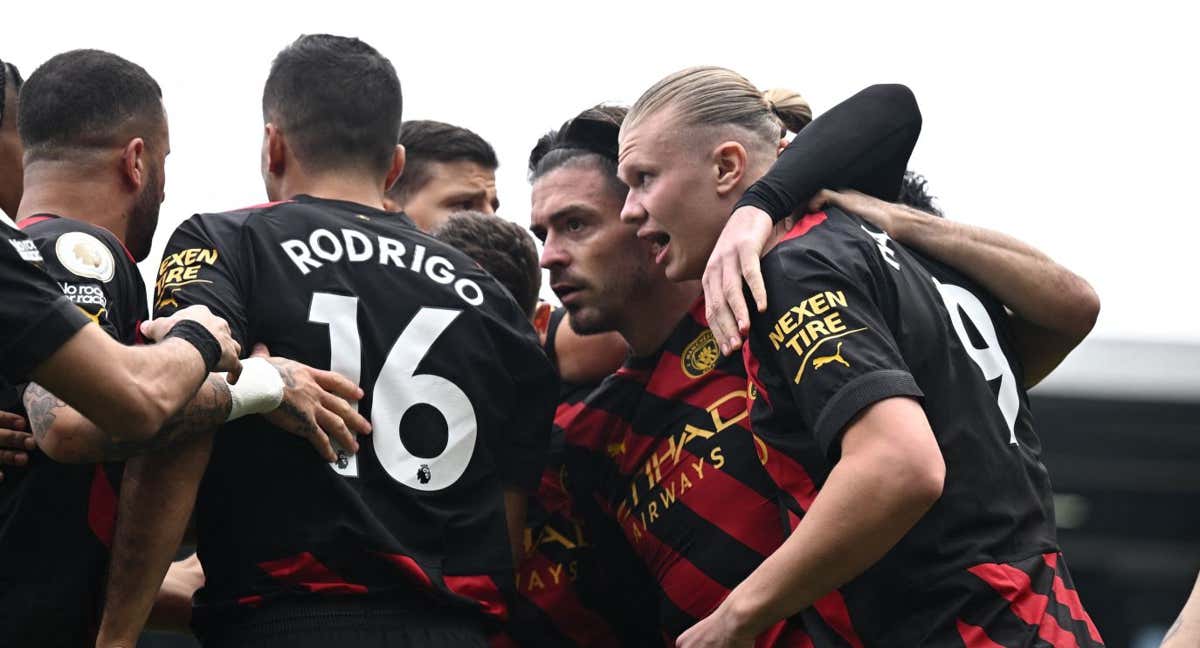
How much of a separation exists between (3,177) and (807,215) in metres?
2.31

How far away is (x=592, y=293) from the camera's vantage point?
466 centimetres

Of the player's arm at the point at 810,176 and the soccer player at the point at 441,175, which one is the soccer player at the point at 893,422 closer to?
the player's arm at the point at 810,176

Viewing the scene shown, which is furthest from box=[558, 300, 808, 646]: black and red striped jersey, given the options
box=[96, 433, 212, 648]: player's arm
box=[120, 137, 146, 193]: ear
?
box=[120, 137, 146, 193]: ear

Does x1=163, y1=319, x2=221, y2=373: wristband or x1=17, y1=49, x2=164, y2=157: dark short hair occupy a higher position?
x1=17, y1=49, x2=164, y2=157: dark short hair

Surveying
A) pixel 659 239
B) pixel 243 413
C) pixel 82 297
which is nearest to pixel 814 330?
pixel 659 239

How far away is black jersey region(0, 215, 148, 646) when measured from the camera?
3.57 m

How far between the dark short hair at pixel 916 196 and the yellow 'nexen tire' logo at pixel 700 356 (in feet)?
2.24

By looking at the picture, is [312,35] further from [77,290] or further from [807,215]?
[807,215]

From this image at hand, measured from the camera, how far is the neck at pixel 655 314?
182 inches

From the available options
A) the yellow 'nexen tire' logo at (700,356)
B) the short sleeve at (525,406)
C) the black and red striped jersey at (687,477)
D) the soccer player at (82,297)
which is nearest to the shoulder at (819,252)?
the black and red striped jersey at (687,477)

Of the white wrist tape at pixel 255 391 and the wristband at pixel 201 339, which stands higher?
the wristband at pixel 201 339

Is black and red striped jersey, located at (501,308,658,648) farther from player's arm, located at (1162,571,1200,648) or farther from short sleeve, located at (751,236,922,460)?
player's arm, located at (1162,571,1200,648)

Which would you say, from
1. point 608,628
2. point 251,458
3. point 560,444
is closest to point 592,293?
point 560,444

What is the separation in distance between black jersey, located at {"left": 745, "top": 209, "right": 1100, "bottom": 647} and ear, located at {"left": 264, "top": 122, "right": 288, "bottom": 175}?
4.94 feet
